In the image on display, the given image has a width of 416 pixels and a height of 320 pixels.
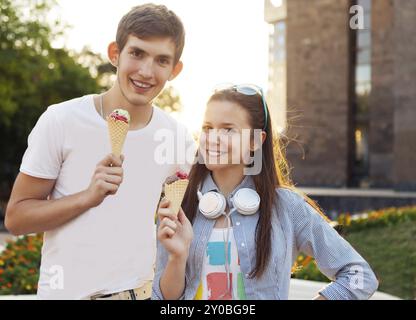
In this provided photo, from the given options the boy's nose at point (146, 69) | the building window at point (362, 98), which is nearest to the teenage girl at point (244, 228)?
the boy's nose at point (146, 69)

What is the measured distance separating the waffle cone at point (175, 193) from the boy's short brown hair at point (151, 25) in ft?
1.69

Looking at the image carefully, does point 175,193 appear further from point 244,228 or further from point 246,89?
point 246,89

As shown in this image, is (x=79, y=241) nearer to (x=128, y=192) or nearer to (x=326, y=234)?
(x=128, y=192)

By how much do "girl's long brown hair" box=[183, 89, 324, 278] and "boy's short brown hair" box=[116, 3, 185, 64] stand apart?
8.9 inches

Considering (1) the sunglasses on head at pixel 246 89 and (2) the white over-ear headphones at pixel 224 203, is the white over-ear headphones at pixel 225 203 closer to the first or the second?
(2) the white over-ear headphones at pixel 224 203

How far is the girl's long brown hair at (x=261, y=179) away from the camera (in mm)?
2061

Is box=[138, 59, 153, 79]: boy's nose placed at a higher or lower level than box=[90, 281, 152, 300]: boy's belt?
higher

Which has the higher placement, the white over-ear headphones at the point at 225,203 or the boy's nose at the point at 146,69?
the boy's nose at the point at 146,69

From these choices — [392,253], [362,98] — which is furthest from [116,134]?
[362,98]

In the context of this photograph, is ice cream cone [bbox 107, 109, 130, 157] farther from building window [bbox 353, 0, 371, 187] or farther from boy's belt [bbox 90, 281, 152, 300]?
building window [bbox 353, 0, 371, 187]

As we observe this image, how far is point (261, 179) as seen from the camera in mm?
2191

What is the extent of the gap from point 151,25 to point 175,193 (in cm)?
59

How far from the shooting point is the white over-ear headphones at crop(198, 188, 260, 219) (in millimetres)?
2062

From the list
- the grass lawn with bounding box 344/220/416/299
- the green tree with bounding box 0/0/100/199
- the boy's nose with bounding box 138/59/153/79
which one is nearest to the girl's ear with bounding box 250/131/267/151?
the boy's nose with bounding box 138/59/153/79
